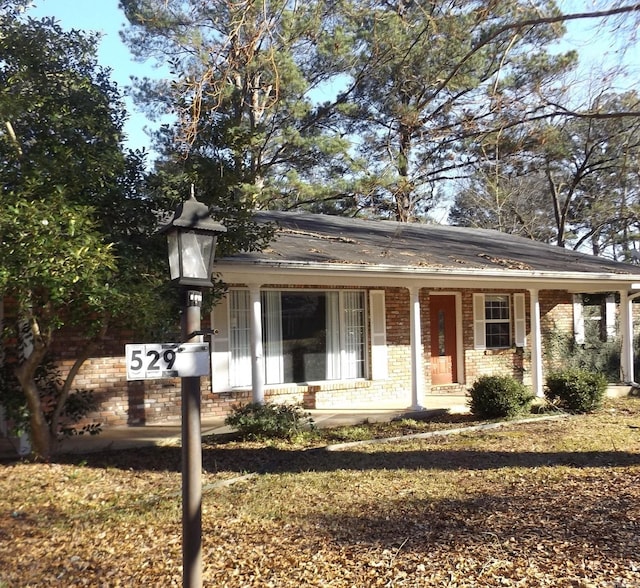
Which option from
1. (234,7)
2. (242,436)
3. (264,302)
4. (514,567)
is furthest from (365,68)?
(514,567)

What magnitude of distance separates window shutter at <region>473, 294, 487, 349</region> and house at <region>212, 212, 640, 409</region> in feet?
0.07

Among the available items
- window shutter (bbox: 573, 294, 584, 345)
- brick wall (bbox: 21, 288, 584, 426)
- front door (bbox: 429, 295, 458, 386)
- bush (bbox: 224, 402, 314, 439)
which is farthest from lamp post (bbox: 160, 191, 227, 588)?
window shutter (bbox: 573, 294, 584, 345)

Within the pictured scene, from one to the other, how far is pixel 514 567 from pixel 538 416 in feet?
21.9

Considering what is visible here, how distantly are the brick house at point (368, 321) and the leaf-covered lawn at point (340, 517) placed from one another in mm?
2018

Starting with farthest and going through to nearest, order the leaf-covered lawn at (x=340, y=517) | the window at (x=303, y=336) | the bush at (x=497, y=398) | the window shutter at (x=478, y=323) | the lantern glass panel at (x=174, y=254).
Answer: the window shutter at (x=478, y=323) → the window at (x=303, y=336) → the bush at (x=497, y=398) → the leaf-covered lawn at (x=340, y=517) → the lantern glass panel at (x=174, y=254)

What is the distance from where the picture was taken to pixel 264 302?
35.1 ft

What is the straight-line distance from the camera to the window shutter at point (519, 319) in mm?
13922

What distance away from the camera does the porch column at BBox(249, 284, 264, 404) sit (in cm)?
886

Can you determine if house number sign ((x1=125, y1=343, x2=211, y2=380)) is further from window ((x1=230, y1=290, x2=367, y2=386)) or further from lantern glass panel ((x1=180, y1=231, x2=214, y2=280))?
window ((x1=230, y1=290, x2=367, y2=386))

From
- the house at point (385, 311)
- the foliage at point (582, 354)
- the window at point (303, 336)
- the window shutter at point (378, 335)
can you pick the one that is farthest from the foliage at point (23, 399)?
the foliage at point (582, 354)

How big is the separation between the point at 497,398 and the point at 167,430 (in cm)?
535

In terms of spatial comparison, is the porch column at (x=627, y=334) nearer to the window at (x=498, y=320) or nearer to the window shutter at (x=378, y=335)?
the window at (x=498, y=320)

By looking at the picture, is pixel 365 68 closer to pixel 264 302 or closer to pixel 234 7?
pixel 264 302

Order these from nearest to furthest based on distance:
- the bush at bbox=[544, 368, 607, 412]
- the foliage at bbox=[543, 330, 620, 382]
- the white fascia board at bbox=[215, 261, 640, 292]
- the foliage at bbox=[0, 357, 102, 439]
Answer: the foliage at bbox=[0, 357, 102, 439] < the white fascia board at bbox=[215, 261, 640, 292] < the bush at bbox=[544, 368, 607, 412] < the foliage at bbox=[543, 330, 620, 382]
